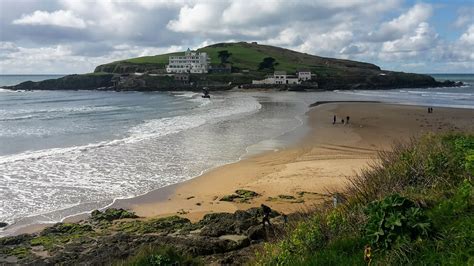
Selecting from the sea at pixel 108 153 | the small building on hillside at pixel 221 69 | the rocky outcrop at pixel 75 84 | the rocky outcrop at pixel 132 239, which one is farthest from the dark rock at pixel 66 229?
the small building on hillside at pixel 221 69

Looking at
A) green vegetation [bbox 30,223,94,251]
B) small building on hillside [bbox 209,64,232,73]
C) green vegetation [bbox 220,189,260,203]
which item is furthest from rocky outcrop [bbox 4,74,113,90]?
green vegetation [bbox 30,223,94,251]

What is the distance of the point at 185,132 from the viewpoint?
34312mm

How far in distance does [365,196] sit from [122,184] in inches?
536

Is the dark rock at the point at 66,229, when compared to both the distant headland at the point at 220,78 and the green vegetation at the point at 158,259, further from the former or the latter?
the distant headland at the point at 220,78

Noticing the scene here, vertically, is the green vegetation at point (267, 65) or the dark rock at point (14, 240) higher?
the green vegetation at point (267, 65)

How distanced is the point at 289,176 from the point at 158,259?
12.8 m

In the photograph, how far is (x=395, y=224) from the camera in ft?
17.2

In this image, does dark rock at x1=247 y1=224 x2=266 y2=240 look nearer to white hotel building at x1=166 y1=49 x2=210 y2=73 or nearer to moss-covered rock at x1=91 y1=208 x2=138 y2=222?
moss-covered rock at x1=91 y1=208 x2=138 y2=222

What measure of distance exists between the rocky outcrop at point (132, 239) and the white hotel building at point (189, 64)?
12311 centimetres

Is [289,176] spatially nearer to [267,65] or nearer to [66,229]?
[66,229]

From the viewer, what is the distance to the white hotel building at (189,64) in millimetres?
135500

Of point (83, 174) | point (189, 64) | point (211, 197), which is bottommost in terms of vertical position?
point (211, 197)

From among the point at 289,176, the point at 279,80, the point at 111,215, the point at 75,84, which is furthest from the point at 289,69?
the point at 111,215

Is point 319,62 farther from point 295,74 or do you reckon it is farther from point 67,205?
point 67,205
